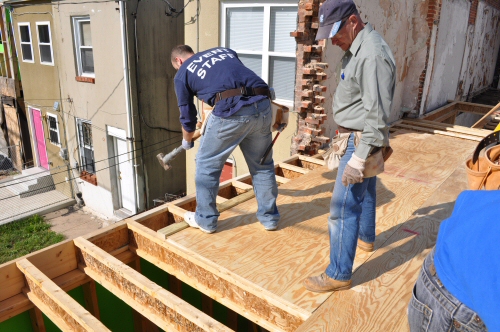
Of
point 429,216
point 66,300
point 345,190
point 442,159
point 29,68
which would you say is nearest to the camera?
point 345,190

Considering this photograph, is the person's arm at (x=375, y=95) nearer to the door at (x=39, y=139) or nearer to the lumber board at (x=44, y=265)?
the lumber board at (x=44, y=265)

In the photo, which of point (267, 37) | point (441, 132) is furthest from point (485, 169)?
point (267, 37)

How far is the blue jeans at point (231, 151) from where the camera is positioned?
3084 millimetres

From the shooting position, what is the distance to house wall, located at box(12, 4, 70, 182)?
12886 millimetres

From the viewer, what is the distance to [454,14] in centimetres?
966

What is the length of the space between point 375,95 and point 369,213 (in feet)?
3.74

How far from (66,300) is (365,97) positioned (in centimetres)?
257

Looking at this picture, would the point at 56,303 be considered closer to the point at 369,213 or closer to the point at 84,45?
the point at 369,213

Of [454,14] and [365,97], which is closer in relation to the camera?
[365,97]

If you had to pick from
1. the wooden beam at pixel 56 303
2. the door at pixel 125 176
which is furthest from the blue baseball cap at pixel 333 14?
the door at pixel 125 176

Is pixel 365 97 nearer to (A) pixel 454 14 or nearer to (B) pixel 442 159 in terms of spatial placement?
(B) pixel 442 159

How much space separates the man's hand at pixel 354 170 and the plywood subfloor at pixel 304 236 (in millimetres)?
906

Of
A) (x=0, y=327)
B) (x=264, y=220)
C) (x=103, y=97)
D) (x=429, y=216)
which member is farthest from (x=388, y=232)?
(x=103, y=97)

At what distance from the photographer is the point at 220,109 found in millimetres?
3020
